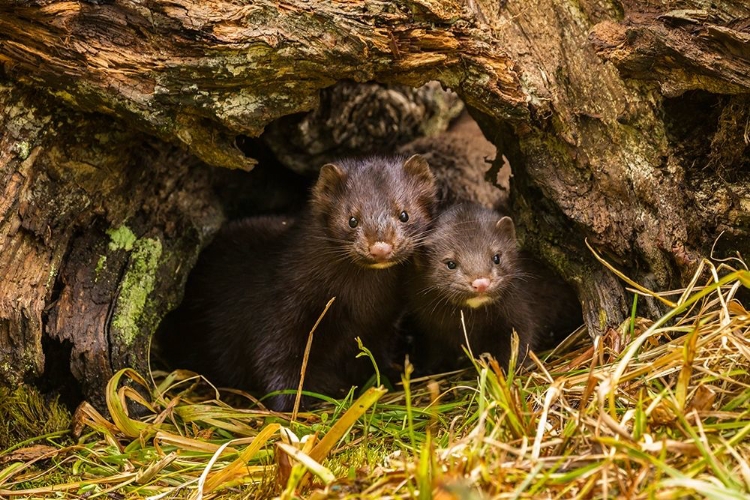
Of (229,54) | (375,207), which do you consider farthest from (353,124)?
(229,54)

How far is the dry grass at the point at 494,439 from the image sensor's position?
2.71 meters

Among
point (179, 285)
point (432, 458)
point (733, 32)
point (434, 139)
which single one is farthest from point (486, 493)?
point (434, 139)

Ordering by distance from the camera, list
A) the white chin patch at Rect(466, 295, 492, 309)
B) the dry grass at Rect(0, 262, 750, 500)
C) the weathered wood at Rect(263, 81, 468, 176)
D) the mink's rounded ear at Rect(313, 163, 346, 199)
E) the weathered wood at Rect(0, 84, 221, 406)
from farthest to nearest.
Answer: the weathered wood at Rect(263, 81, 468, 176)
the mink's rounded ear at Rect(313, 163, 346, 199)
the white chin patch at Rect(466, 295, 492, 309)
the weathered wood at Rect(0, 84, 221, 406)
the dry grass at Rect(0, 262, 750, 500)

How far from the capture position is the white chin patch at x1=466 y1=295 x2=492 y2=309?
475cm

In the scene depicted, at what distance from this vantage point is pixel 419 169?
5.17 metres

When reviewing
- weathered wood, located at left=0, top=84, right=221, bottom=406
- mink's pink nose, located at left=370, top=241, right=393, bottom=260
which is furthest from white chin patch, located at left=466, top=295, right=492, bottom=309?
weathered wood, located at left=0, top=84, right=221, bottom=406

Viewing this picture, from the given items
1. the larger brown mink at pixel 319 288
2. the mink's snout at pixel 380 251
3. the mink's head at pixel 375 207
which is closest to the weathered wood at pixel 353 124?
the larger brown mink at pixel 319 288

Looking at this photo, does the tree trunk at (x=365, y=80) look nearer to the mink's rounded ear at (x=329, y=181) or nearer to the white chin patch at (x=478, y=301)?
the white chin patch at (x=478, y=301)

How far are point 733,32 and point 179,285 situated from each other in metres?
3.52

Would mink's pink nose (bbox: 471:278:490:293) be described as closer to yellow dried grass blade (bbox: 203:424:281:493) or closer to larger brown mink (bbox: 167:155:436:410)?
larger brown mink (bbox: 167:155:436:410)

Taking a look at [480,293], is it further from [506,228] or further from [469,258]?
[506,228]

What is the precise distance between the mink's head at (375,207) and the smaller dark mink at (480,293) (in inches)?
8.7

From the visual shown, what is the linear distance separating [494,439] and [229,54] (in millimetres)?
2155

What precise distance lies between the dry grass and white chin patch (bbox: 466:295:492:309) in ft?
1.56
